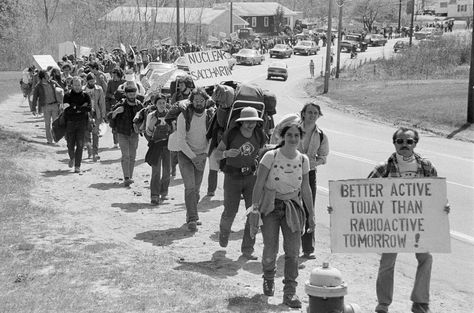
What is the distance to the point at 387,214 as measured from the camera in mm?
7094

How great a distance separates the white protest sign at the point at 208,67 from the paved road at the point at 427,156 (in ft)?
9.11

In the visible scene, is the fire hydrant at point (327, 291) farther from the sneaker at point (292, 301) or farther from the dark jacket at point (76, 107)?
the dark jacket at point (76, 107)

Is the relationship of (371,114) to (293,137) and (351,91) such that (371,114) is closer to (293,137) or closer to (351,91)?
(351,91)

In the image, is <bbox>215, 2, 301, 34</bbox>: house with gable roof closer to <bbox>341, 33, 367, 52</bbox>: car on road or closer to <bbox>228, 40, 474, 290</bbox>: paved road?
<bbox>341, 33, 367, 52</bbox>: car on road

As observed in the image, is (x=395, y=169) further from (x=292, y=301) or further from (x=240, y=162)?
(x=240, y=162)

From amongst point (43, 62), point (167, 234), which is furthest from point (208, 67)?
point (43, 62)

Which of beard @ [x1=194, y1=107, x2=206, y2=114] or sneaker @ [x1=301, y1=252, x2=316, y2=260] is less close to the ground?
beard @ [x1=194, y1=107, x2=206, y2=114]

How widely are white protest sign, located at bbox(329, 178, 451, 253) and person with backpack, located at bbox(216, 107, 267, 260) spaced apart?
2.10 m

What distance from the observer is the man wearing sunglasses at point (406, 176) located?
7.42 meters

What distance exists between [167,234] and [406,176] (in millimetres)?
4207

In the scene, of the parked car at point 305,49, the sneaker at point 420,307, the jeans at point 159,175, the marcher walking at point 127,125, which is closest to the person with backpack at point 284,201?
the sneaker at point 420,307

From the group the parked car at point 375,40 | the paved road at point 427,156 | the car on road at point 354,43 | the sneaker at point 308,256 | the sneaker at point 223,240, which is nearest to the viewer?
the sneaker at point 223,240

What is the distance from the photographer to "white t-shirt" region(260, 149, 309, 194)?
7.79 m

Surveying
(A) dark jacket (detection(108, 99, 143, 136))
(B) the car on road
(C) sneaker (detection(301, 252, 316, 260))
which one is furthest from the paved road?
(B) the car on road
